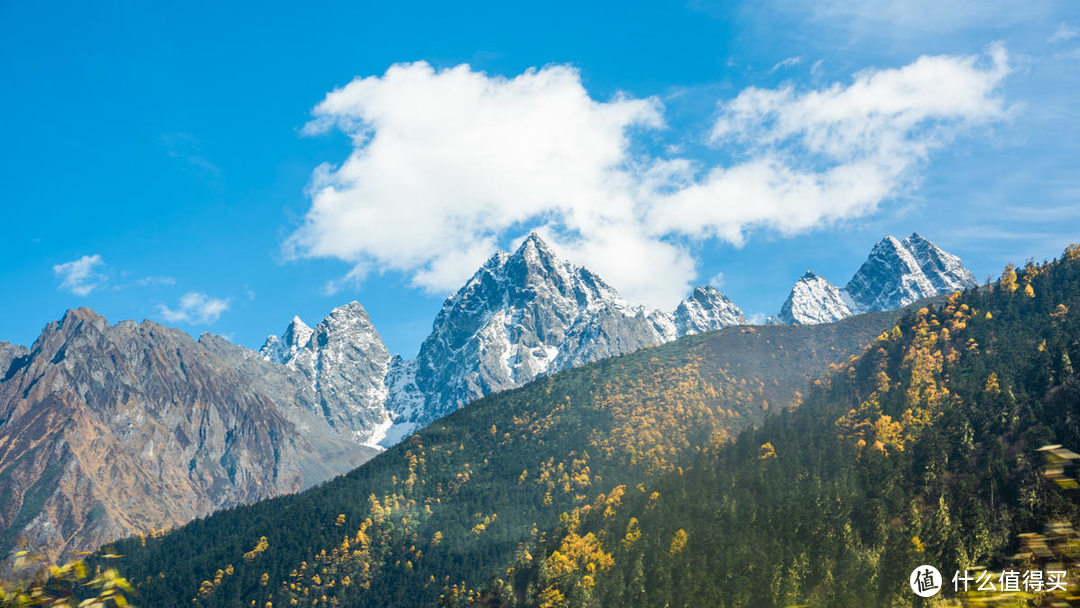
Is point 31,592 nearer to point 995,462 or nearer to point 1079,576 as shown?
point 1079,576

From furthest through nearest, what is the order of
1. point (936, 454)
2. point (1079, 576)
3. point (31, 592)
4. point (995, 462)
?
point (936, 454) < point (995, 462) < point (1079, 576) < point (31, 592)

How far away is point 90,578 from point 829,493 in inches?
7855

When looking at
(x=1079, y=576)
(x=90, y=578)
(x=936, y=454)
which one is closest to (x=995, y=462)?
(x=936, y=454)

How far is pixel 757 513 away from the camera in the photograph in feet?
648

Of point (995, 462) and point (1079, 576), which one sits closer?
point (1079, 576)

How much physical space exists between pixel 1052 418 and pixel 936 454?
27.2 metres

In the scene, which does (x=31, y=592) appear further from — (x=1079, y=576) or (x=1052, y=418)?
(x=1052, y=418)

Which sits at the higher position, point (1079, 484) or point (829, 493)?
point (829, 493)

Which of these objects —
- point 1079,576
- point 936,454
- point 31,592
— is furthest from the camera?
point 936,454

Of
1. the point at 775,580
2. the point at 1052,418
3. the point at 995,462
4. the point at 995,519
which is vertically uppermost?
the point at 1052,418

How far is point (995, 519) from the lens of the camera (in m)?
162

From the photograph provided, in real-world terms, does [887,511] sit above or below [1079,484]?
above

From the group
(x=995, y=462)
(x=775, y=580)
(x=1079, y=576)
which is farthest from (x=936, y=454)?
(x=1079, y=576)

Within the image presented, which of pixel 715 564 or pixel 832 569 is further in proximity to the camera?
pixel 715 564
